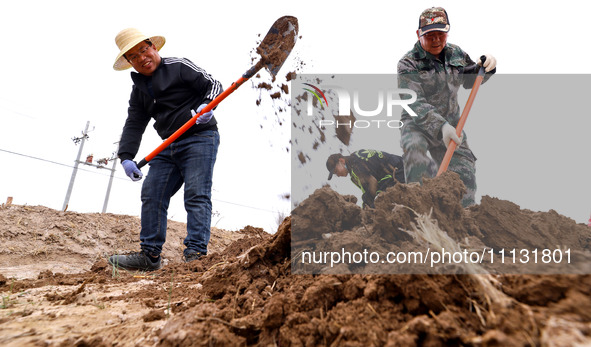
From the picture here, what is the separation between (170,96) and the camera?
3025mm

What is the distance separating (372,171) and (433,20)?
65.9 inches

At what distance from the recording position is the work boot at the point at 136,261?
8.80 ft

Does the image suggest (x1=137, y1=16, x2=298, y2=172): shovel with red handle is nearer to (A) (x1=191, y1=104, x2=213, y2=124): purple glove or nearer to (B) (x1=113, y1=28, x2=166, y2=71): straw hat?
(A) (x1=191, y1=104, x2=213, y2=124): purple glove

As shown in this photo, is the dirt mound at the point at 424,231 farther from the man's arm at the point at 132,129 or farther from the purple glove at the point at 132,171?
the man's arm at the point at 132,129

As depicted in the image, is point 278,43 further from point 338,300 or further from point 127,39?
A: point 338,300

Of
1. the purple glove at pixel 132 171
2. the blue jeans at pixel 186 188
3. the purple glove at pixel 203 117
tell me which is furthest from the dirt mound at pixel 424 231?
the purple glove at pixel 132 171

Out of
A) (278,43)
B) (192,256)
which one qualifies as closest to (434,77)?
(278,43)

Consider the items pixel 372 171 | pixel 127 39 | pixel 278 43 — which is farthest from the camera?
pixel 372 171

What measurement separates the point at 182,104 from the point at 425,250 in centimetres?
257

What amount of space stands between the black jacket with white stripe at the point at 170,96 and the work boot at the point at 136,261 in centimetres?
95

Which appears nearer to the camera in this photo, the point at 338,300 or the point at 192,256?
the point at 338,300

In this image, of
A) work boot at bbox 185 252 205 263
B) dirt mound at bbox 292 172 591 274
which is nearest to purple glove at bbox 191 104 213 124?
work boot at bbox 185 252 205 263

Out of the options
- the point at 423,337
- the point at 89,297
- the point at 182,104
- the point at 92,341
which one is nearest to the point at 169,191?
the point at 182,104

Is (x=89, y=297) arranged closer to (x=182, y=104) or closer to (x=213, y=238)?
(x=182, y=104)
